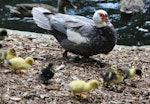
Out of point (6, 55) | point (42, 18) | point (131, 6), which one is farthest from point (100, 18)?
point (131, 6)

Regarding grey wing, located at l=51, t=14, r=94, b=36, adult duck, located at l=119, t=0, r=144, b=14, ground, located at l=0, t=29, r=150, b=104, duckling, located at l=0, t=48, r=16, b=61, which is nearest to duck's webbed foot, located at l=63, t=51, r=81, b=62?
ground, located at l=0, t=29, r=150, b=104

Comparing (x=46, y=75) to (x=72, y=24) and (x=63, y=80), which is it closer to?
(x=63, y=80)

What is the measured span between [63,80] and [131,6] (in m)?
7.28

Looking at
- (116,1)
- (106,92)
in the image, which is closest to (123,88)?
(106,92)

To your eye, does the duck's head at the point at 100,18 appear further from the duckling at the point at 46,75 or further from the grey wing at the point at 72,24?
the duckling at the point at 46,75

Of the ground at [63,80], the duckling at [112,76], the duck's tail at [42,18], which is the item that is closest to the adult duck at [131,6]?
the ground at [63,80]

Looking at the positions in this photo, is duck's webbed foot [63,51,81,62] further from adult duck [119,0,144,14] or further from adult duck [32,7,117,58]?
adult duck [119,0,144,14]

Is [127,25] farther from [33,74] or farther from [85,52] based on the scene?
[33,74]

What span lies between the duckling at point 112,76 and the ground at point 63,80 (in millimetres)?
94

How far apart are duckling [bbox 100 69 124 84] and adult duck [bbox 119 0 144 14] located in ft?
22.2

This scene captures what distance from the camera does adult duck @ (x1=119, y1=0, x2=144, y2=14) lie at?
11867 millimetres

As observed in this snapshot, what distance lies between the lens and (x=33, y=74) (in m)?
5.38

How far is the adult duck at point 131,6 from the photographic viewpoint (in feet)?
38.9

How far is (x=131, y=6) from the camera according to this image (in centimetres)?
1218
